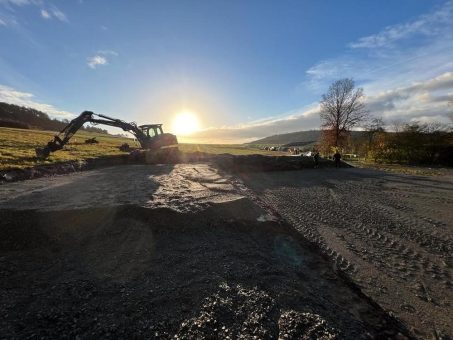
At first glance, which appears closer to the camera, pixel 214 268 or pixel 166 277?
pixel 166 277

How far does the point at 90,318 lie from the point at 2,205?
714 centimetres

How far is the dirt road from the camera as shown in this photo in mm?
5363

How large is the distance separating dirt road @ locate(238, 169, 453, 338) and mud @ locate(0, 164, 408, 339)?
0.56 m

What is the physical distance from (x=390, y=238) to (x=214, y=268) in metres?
5.52

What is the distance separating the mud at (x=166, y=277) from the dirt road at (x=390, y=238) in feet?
1.85

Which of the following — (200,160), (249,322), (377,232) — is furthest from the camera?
(200,160)

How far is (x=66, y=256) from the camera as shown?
21.3 ft

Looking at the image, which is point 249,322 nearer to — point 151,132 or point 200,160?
point 200,160

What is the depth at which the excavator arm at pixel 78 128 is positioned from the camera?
21716mm

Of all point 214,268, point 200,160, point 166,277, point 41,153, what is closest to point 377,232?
point 214,268

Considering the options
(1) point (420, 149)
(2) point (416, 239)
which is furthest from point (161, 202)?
(1) point (420, 149)

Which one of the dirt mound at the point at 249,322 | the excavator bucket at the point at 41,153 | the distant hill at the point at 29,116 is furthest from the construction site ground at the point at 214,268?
the distant hill at the point at 29,116

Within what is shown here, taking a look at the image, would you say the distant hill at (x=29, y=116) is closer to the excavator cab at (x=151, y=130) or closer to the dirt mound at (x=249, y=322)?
the excavator cab at (x=151, y=130)

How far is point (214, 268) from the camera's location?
6148 mm
